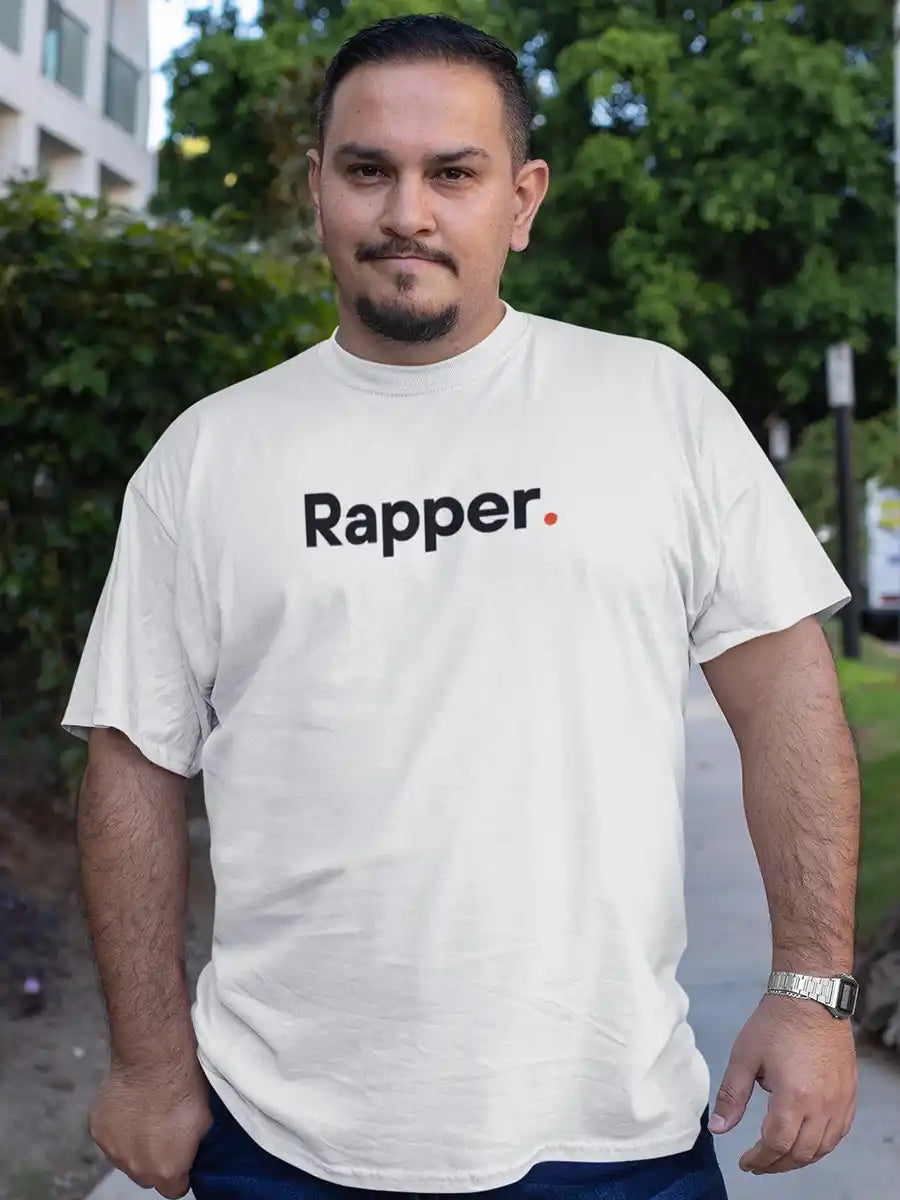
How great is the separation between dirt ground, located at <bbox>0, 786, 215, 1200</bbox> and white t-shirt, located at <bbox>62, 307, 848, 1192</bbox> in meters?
2.21

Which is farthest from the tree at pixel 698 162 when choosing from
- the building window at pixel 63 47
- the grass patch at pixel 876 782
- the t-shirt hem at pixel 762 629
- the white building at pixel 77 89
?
the t-shirt hem at pixel 762 629

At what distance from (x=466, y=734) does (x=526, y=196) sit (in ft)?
2.33

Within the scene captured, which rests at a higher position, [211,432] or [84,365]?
[84,365]

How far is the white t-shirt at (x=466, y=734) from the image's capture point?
197 cm

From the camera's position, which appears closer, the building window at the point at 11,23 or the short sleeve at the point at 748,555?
the short sleeve at the point at 748,555

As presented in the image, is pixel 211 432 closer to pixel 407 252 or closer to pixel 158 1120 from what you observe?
pixel 407 252

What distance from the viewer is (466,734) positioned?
6.51 ft

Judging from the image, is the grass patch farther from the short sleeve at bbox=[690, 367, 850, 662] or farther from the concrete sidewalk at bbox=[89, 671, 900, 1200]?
the concrete sidewalk at bbox=[89, 671, 900, 1200]

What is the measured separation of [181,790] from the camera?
7.36 feet

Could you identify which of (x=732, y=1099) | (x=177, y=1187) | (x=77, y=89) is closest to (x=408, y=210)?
(x=732, y=1099)

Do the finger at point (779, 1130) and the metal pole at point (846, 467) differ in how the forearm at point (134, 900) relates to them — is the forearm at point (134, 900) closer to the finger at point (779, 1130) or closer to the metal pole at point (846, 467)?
the finger at point (779, 1130)

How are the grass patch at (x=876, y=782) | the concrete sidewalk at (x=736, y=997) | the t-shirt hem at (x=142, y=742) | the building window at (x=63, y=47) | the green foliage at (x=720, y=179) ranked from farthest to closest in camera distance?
the green foliage at (x=720, y=179) < the building window at (x=63, y=47) < the grass patch at (x=876, y=782) < the concrete sidewalk at (x=736, y=997) < the t-shirt hem at (x=142, y=742)

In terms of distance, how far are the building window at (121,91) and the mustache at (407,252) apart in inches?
446

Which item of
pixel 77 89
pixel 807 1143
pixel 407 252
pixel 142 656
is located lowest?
pixel 807 1143
